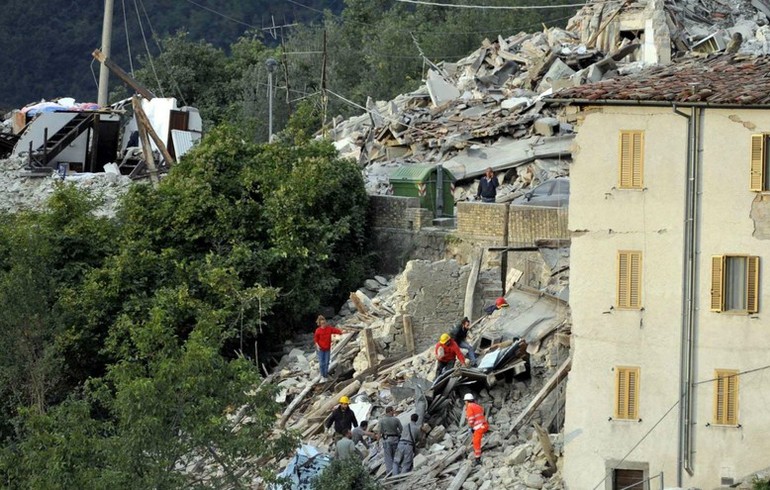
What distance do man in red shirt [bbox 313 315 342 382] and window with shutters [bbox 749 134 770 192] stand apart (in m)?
9.21

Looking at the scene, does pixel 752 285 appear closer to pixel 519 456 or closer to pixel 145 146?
pixel 519 456

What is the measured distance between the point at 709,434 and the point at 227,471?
6775 millimetres

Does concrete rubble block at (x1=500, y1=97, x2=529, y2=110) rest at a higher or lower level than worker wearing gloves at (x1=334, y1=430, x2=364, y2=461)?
higher

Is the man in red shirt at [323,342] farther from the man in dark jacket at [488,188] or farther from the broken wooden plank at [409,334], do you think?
the man in dark jacket at [488,188]

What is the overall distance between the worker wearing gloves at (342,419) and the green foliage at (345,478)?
1.70m

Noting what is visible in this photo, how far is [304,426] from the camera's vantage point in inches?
1242

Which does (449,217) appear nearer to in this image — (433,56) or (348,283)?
(348,283)

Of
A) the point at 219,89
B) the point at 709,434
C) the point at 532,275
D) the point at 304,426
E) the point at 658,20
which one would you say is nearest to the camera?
the point at 709,434

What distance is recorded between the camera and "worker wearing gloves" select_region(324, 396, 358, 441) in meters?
29.5

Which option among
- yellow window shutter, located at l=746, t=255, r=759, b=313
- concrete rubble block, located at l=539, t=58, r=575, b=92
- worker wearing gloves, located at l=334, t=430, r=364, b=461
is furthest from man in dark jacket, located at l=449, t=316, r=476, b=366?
concrete rubble block, located at l=539, t=58, r=575, b=92

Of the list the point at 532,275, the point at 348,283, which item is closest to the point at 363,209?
the point at 348,283

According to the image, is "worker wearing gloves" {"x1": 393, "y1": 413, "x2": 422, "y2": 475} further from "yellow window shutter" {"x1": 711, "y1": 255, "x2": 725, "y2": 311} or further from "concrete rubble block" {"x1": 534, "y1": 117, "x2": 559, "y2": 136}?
"concrete rubble block" {"x1": 534, "y1": 117, "x2": 559, "y2": 136}

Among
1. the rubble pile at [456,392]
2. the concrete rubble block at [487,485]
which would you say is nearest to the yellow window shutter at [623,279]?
the rubble pile at [456,392]

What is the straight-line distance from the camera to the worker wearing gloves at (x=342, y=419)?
96.9 ft
